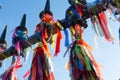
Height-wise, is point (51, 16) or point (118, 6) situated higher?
point (51, 16)

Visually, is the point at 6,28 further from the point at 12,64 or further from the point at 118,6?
the point at 118,6

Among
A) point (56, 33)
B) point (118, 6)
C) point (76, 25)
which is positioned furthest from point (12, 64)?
point (118, 6)

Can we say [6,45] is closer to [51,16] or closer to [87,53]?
[51,16]

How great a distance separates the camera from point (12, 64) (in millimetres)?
5688

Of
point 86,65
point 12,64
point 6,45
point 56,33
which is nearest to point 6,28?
point 6,45

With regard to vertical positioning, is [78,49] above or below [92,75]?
above

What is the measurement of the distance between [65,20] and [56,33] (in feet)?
1.03

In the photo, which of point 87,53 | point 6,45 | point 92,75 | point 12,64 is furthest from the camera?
point 6,45

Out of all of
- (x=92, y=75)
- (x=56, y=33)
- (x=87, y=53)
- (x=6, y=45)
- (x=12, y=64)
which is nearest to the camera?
(x=92, y=75)

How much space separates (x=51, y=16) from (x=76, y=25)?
2.34ft

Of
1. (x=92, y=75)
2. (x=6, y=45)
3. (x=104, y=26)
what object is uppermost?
(x=6, y=45)

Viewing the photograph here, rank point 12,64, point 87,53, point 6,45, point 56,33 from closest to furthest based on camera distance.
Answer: point 87,53 → point 56,33 → point 12,64 → point 6,45

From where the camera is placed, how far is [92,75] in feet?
14.2

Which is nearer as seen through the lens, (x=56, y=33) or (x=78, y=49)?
(x=78, y=49)
